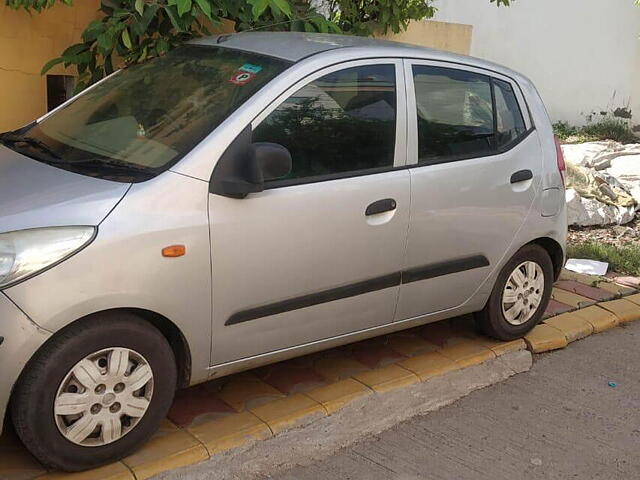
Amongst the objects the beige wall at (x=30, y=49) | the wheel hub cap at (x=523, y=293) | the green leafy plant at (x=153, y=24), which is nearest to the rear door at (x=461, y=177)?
the wheel hub cap at (x=523, y=293)

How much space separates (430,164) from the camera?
4031mm

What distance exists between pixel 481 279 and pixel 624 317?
1.65 metres

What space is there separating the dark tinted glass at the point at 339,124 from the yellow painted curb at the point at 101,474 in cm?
139

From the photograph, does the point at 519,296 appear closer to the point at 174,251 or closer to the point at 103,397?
the point at 174,251

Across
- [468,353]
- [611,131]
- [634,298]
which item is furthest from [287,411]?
[611,131]

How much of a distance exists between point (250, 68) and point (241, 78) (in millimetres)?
88

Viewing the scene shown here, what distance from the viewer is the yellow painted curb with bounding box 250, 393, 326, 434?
3.65 metres

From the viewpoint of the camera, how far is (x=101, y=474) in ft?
10.2

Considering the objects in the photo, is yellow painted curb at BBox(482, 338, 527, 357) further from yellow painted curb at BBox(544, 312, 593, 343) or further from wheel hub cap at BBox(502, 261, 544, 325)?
yellow painted curb at BBox(544, 312, 593, 343)

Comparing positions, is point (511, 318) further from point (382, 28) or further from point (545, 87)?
point (545, 87)

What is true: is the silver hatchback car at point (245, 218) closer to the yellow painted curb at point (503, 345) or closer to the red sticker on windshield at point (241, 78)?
the red sticker on windshield at point (241, 78)


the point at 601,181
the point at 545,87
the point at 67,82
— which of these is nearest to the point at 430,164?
the point at 67,82

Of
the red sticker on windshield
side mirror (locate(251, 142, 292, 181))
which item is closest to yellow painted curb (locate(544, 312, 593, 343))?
side mirror (locate(251, 142, 292, 181))

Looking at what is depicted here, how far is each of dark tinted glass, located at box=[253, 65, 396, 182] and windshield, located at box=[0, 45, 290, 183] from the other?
0.59 ft
